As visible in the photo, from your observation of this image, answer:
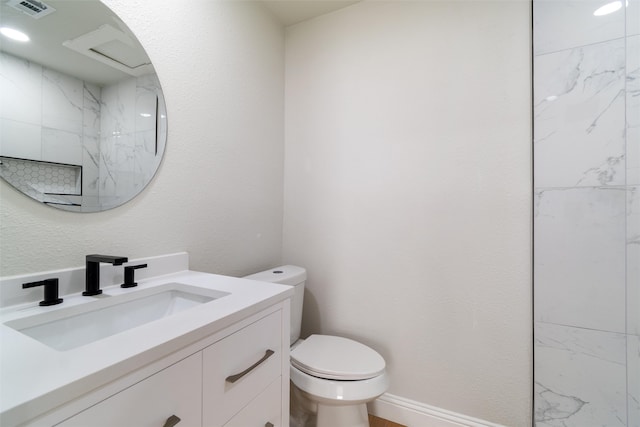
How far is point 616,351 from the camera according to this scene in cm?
107

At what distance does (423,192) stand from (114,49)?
140cm

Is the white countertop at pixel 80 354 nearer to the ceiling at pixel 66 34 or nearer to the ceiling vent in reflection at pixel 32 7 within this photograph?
the ceiling at pixel 66 34

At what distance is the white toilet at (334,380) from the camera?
3.73 feet

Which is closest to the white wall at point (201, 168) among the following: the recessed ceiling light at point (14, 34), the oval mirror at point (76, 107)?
the oval mirror at point (76, 107)

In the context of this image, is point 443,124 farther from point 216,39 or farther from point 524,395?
point 524,395

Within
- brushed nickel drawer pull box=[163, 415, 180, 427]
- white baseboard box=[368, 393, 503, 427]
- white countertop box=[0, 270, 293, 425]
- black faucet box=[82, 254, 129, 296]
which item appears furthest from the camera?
white baseboard box=[368, 393, 503, 427]

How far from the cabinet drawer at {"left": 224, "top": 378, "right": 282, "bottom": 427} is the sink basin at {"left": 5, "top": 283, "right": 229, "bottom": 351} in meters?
0.32

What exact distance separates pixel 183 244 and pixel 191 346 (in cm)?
68

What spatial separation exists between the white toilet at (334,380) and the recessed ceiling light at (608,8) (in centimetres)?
167

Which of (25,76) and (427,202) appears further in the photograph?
(427,202)

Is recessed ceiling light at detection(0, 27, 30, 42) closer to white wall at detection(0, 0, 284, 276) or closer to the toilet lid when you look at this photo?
white wall at detection(0, 0, 284, 276)

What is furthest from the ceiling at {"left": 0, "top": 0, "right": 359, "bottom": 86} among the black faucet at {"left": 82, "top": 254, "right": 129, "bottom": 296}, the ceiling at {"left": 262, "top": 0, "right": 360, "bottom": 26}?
the ceiling at {"left": 262, "top": 0, "right": 360, "bottom": 26}

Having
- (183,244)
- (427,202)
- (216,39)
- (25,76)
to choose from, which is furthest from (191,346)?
(216,39)

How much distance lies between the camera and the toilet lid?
1.17 meters
